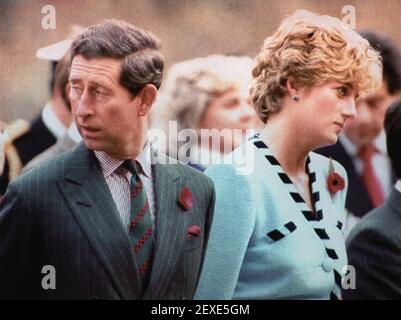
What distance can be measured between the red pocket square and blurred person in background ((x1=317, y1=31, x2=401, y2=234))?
0.64 metres

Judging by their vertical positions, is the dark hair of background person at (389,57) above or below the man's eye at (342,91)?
above

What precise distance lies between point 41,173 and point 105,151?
10.1 inches

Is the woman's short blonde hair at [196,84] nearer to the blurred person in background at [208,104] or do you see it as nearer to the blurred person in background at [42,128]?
the blurred person in background at [208,104]

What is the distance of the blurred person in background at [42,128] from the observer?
3.11 metres

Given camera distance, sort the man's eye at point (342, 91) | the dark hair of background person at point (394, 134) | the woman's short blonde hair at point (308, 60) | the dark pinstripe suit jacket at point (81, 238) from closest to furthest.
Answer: the dark pinstripe suit jacket at point (81, 238), the woman's short blonde hair at point (308, 60), the man's eye at point (342, 91), the dark hair of background person at point (394, 134)

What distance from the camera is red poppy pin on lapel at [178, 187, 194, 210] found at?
297cm

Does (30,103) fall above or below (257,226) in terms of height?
above

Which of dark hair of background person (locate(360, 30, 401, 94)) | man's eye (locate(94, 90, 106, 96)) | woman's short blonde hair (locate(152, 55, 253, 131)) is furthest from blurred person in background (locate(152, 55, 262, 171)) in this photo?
dark hair of background person (locate(360, 30, 401, 94))

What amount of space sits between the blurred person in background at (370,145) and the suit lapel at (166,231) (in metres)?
0.71

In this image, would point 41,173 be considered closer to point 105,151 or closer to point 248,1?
point 105,151

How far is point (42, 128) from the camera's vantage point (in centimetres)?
314

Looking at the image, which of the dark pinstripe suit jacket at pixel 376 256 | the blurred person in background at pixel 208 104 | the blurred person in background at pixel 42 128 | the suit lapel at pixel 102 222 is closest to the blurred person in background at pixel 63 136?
the blurred person in background at pixel 42 128
